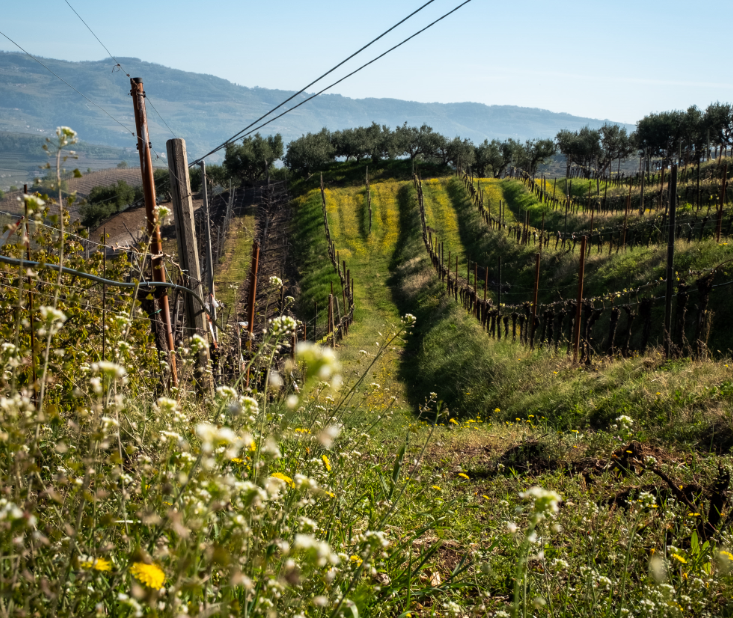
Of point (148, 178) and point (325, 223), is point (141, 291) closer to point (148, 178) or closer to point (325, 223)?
point (148, 178)

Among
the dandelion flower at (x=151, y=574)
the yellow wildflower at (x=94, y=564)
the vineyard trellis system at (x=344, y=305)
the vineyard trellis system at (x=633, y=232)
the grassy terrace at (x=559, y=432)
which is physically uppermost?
the dandelion flower at (x=151, y=574)

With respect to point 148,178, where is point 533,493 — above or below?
below

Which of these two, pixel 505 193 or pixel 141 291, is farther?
pixel 505 193

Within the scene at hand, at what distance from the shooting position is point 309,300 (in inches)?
940

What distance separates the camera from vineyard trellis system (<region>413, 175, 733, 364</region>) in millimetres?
9656

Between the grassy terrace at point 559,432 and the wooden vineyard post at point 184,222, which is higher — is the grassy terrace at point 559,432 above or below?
below

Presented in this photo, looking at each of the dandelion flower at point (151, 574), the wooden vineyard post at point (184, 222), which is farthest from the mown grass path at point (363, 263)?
the dandelion flower at point (151, 574)

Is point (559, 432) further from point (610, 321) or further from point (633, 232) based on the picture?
point (633, 232)

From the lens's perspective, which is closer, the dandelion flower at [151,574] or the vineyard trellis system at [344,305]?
the dandelion flower at [151,574]

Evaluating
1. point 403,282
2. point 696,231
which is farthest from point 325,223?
point 696,231

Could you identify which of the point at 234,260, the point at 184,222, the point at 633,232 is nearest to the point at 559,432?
the point at 184,222

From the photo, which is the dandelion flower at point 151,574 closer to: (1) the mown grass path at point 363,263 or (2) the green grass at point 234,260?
(1) the mown grass path at point 363,263

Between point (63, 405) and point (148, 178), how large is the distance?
3415mm

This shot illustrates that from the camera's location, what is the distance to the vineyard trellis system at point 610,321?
9656mm
